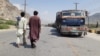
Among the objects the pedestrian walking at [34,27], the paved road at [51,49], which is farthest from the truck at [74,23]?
the pedestrian walking at [34,27]

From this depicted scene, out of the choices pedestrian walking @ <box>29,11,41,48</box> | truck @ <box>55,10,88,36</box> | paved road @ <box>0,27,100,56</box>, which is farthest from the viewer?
truck @ <box>55,10,88,36</box>

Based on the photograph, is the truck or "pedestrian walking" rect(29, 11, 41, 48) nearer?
"pedestrian walking" rect(29, 11, 41, 48)

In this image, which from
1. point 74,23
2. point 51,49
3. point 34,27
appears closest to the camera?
point 51,49

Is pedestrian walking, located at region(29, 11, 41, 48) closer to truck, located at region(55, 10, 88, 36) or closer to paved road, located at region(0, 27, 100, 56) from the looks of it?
paved road, located at region(0, 27, 100, 56)

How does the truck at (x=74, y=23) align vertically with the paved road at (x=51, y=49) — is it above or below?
above

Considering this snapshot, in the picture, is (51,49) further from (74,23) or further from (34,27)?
(74,23)

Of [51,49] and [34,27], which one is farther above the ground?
[34,27]

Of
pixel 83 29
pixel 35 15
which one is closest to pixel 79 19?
pixel 83 29

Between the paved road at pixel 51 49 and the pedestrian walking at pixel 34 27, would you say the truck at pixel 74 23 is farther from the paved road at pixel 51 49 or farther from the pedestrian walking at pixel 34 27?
the pedestrian walking at pixel 34 27

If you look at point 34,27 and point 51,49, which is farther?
point 34,27

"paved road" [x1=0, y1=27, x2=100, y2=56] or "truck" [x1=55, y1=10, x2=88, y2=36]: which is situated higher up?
"truck" [x1=55, y1=10, x2=88, y2=36]

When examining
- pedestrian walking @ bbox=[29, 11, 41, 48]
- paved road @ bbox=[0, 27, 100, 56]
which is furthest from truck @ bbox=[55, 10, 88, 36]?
pedestrian walking @ bbox=[29, 11, 41, 48]

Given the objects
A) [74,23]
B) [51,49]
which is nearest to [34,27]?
[51,49]

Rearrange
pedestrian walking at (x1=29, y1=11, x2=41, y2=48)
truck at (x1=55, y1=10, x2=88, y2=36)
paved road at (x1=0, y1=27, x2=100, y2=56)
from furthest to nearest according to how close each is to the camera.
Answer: truck at (x1=55, y1=10, x2=88, y2=36) → pedestrian walking at (x1=29, y1=11, x2=41, y2=48) → paved road at (x1=0, y1=27, x2=100, y2=56)
